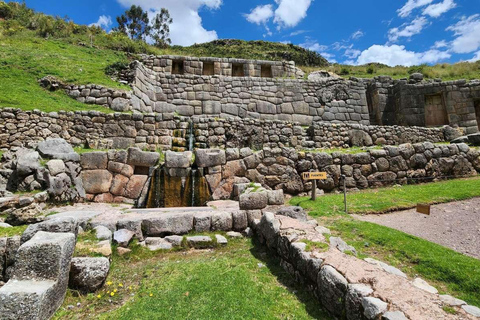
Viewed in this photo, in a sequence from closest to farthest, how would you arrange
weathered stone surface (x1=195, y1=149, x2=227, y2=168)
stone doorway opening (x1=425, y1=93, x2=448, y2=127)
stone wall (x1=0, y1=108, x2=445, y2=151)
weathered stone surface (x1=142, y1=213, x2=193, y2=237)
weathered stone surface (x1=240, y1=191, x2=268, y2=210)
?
weathered stone surface (x1=142, y1=213, x2=193, y2=237) → weathered stone surface (x1=240, y1=191, x2=268, y2=210) → weathered stone surface (x1=195, y1=149, x2=227, y2=168) → stone wall (x1=0, y1=108, x2=445, y2=151) → stone doorway opening (x1=425, y1=93, x2=448, y2=127)

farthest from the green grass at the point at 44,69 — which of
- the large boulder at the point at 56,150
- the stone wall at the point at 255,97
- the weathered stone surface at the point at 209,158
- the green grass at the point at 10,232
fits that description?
the green grass at the point at 10,232

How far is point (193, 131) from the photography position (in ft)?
41.2

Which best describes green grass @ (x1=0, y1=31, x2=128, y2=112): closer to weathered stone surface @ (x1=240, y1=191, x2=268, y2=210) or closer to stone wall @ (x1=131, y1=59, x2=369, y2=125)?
stone wall @ (x1=131, y1=59, x2=369, y2=125)

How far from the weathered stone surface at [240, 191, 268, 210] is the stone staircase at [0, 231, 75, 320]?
374 cm

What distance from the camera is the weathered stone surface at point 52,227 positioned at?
4.05m

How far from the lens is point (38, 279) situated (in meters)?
3.31

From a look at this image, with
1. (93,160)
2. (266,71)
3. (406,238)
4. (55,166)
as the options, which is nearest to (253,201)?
(406,238)

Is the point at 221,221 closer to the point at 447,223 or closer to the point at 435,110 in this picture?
the point at 447,223

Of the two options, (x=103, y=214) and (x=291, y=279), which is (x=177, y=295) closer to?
(x=291, y=279)

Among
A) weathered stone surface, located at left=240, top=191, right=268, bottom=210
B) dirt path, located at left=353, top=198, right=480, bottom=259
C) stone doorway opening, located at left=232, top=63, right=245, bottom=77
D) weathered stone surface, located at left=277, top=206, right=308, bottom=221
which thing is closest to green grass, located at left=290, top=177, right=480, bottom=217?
dirt path, located at left=353, top=198, right=480, bottom=259

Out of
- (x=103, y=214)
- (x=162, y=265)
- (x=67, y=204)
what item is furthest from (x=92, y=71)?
(x=162, y=265)

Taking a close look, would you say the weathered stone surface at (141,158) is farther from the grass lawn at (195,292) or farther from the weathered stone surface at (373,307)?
the weathered stone surface at (373,307)

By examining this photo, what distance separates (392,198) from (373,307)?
657 cm

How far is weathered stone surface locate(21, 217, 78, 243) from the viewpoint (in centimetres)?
405
